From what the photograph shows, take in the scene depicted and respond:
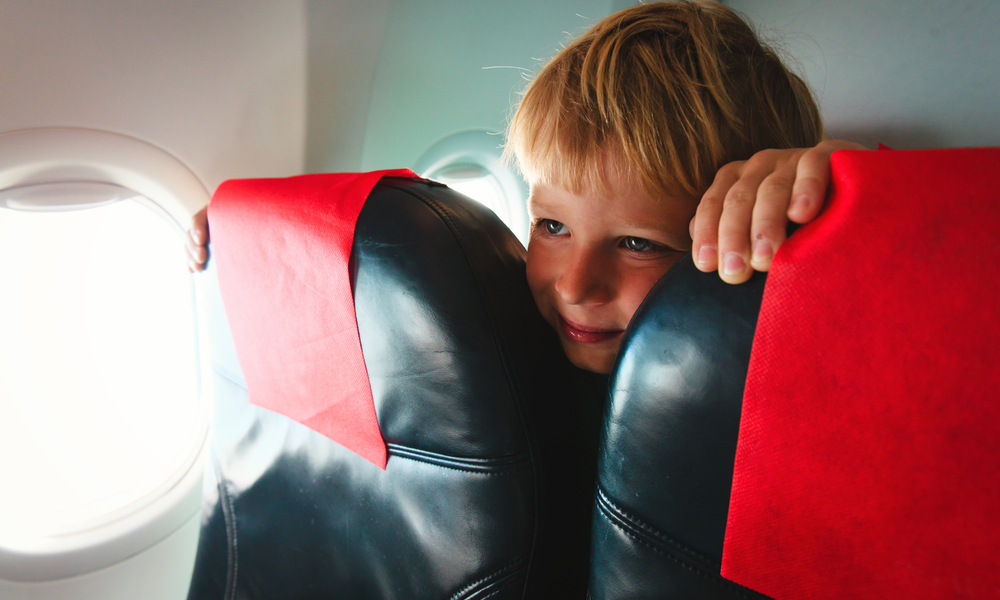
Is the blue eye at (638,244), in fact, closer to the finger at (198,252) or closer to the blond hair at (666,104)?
the blond hair at (666,104)

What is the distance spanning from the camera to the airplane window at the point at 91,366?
1227mm

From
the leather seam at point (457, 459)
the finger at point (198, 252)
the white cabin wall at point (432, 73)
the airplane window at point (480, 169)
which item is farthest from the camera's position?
the airplane window at point (480, 169)

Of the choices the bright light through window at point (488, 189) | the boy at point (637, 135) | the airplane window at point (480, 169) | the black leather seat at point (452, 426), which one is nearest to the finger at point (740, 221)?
the boy at point (637, 135)

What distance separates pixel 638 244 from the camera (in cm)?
74

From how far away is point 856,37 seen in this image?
1147 millimetres

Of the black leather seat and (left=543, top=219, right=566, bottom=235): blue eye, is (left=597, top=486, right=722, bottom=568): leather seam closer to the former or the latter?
the black leather seat

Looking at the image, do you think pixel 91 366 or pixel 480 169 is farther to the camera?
pixel 480 169

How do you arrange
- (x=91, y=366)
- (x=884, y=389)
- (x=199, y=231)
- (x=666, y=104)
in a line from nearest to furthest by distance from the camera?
1. (x=884, y=389)
2. (x=666, y=104)
3. (x=199, y=231)
4. (x=91, y=366)

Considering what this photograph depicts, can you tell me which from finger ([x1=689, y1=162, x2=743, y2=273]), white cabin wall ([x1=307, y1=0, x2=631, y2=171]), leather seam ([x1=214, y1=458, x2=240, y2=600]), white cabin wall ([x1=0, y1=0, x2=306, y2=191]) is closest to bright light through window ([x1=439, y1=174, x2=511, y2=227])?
white cabin wall ([x1=307, y1=0, x2=631, y2=171])

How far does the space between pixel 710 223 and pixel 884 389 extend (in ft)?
0.58

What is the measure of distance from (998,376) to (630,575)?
30 cm

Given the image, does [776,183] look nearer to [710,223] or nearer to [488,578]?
[710,223]

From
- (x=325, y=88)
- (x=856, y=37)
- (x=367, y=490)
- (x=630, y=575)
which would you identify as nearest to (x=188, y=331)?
(x=325, y=88)

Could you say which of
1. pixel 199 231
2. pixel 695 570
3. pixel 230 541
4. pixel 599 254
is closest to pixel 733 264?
pixel 695 570
